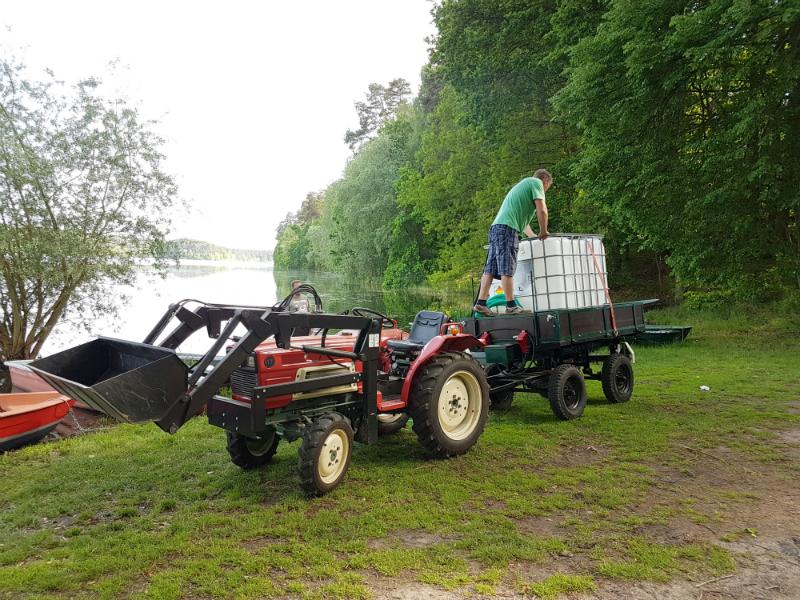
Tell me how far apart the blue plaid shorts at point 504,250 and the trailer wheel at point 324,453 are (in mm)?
2981

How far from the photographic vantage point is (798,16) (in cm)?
978

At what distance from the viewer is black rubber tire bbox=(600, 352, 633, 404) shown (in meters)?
7.53

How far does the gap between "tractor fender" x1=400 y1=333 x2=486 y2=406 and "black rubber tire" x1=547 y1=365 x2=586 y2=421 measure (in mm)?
1292

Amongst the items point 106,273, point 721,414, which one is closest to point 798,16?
point 721,414

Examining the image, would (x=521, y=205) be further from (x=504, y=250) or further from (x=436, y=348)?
(x=436, y=348)

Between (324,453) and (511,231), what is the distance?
11.7ft

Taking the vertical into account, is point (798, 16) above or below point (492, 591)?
above

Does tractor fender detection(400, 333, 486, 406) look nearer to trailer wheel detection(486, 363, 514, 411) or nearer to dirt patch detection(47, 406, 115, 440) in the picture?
trailer wheel detection(486, 363, 514, 411)

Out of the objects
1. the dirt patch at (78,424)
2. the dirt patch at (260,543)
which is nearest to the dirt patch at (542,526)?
the dirt patch at (260,543)

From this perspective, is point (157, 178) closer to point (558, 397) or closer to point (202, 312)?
point (202, 312)

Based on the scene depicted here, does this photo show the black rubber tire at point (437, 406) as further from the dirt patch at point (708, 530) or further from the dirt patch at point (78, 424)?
the dirt patch at point (78, 424)

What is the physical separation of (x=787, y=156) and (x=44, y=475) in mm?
13326

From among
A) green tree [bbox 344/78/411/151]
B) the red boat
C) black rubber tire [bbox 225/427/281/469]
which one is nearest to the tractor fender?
black rubber tire [bbox 225/427/281/469]

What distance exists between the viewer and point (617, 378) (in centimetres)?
772
